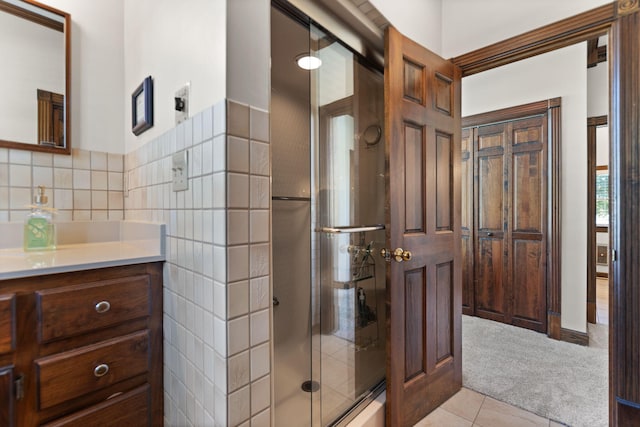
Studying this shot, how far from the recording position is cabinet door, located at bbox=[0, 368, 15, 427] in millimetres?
824

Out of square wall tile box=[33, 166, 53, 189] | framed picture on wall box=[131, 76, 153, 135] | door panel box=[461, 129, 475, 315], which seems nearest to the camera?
framed picture on wall box=[131, 76, 153, 135]

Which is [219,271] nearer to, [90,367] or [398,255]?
[90,367]

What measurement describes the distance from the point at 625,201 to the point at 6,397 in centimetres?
243

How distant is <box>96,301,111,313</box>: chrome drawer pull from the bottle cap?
2.30 ft

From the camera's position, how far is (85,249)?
134 cm

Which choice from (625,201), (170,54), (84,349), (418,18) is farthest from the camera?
(418,18)

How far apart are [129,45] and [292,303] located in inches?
65.0

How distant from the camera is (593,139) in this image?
279 cm

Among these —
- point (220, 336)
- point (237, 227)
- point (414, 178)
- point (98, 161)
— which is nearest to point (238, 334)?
point (220, 336)

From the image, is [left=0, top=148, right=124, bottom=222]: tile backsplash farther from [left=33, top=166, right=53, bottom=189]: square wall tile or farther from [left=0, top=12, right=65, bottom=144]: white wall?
[left=0, top=12, right=65, bottom=144]: white wall

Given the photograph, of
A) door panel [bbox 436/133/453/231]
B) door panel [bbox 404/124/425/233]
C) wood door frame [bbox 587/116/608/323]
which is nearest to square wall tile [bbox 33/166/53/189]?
door panel [bbox 404/124/425/233]

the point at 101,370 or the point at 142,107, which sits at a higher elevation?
the point at 142,107

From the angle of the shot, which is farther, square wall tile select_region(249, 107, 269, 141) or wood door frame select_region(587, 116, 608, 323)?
wood door frame select_region(587, 116, 608, 323)

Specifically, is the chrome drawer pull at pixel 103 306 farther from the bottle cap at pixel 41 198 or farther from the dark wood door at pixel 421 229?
the dark wood door at pixel 421 229
